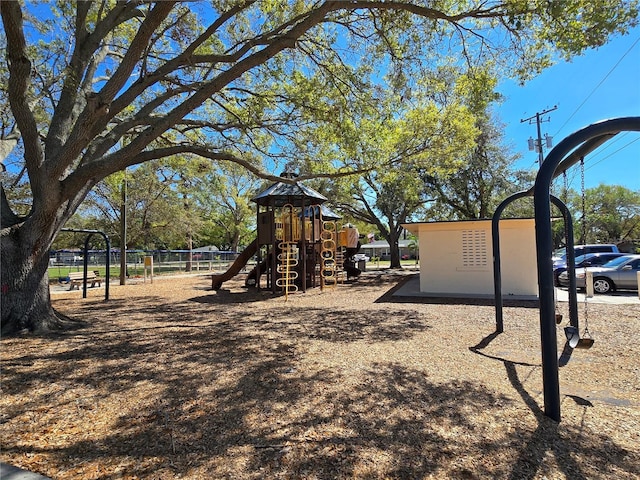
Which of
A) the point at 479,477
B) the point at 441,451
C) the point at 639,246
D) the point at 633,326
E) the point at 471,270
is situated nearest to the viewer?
the point at 479,477

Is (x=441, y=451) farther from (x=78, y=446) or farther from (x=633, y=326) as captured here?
(x=633, y=326)

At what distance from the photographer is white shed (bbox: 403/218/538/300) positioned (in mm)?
12031

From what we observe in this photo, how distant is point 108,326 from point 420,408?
6596 millimetres

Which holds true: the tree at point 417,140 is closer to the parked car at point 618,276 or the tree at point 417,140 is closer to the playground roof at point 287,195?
the playground roof at point 287,195

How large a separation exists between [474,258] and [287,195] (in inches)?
273

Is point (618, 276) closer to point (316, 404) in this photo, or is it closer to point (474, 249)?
point (474, 249)

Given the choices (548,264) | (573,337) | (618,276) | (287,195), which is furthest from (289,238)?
(618,276)

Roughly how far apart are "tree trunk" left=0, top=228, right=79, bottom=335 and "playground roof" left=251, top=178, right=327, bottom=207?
24.5 ft

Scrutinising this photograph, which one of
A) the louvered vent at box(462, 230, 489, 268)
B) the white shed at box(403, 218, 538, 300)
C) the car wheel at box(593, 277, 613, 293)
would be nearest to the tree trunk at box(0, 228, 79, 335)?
the white shed at box(403, 218, 538, 300)

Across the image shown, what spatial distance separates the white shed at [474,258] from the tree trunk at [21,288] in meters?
10.4

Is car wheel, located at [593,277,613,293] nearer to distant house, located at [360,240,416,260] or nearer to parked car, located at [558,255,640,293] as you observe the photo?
parked car, located at [558,255,640,293]

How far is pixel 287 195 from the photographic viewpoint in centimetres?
1402

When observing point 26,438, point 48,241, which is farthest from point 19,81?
point 26,438

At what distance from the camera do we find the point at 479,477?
8.07 ft
